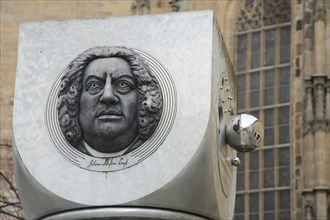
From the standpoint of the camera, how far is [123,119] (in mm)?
3469

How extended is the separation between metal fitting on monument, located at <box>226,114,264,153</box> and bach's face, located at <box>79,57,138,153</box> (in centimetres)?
37

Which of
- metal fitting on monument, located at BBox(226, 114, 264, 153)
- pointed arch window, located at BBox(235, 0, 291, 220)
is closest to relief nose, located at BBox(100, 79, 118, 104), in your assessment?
metal fitting on monument, located at BBox(226, 114, 264, 153)

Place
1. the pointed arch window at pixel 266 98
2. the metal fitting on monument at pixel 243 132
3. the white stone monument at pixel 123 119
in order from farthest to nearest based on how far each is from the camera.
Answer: the pointed arch window at pixel 266 98, the metal fitting on monument at pixel 243 132, the white stone monument at pixel 123 119

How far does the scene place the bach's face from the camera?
344cm

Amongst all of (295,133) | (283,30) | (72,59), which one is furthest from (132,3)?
(72,59)

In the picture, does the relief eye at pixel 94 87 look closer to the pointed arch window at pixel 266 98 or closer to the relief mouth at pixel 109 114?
the relief mouth at pixel 109 114

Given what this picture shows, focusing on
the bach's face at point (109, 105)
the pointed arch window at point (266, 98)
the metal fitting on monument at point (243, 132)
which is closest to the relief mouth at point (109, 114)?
the bach's face at point (109, 105)

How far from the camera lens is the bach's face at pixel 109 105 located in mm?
3443

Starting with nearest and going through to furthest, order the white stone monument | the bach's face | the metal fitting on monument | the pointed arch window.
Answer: the white stone monument, the bach's face, the metal fitting on monument, the pointed arch window

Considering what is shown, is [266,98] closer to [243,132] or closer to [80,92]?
[243,132]

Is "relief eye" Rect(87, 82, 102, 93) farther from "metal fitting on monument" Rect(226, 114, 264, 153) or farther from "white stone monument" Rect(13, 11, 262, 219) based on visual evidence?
"metal fitting on monument" Rect(226, 114, 264, 153)

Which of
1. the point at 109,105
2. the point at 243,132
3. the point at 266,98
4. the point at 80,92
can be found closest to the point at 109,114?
the point at 109,105

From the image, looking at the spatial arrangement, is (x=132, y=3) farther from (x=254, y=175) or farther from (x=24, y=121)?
(x=24, y=121)

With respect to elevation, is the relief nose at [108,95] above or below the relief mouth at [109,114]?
above
